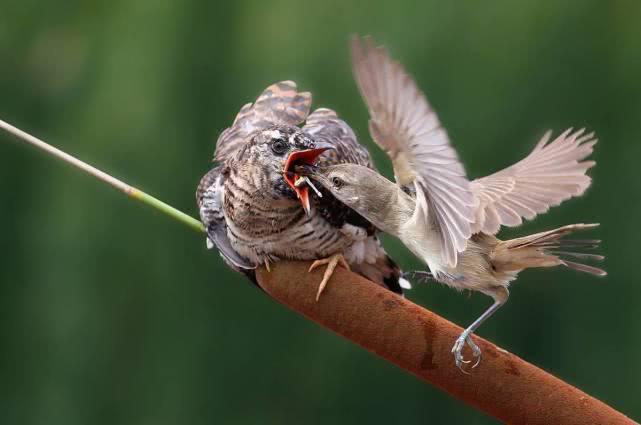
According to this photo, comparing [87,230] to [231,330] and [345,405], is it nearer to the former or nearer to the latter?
[231,330]

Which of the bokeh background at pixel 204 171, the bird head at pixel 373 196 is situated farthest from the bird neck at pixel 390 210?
the bokeh background at pixel 204 171

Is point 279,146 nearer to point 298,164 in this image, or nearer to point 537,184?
point 298,164

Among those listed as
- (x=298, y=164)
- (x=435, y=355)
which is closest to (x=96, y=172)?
(x=298, y=164)

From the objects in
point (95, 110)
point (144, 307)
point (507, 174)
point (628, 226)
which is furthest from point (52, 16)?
point (507, 174)

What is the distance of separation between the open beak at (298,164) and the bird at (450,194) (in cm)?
1

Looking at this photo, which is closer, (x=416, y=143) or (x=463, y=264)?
(x=416, y=143)

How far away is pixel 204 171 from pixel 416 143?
52.1 inches

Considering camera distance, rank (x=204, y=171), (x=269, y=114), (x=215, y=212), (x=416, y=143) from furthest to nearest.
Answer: (x=204, y=171), (x=269, y=114), (x=215, y=212), (x=416, y=143)

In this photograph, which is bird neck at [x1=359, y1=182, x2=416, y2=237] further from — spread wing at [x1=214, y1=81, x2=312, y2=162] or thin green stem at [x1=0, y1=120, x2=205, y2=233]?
spread wing at [x1=214, y1=81, x2=312, y2=162]

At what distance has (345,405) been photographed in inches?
79.5

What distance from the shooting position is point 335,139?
1069mm

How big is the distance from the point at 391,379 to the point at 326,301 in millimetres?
1341

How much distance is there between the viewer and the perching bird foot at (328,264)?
0.85 metres

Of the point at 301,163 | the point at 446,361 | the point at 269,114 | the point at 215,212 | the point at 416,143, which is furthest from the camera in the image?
the point at 269,114
